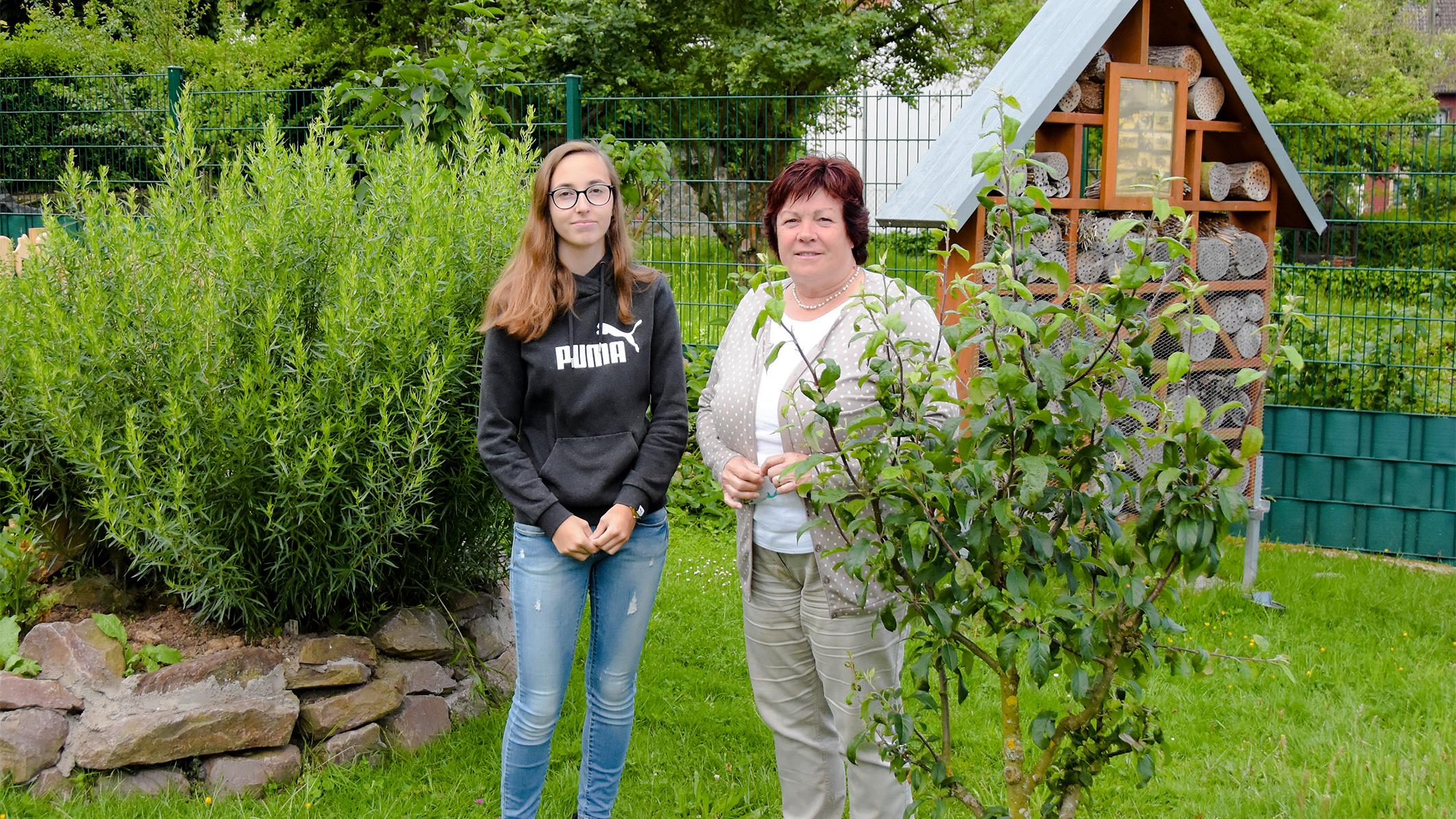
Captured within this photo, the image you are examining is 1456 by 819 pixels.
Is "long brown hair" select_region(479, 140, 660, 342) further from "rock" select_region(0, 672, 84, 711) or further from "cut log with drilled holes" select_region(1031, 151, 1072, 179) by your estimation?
"cut log with drilled holes" select_region(1031, 151, 1072, 179)

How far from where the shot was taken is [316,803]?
3.68m

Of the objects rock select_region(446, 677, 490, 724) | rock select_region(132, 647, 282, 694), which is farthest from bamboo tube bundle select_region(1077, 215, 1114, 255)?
rock select_region(132, 647, 282, 694)

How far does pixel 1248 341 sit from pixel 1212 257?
1.61 feet

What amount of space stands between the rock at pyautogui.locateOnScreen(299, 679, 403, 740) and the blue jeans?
924mm

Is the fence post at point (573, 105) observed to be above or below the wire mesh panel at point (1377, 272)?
above

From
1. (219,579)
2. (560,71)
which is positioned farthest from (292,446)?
(560,71)

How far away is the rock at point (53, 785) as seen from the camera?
11.8 ft

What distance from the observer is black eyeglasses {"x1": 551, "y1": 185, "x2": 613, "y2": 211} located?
308 cm

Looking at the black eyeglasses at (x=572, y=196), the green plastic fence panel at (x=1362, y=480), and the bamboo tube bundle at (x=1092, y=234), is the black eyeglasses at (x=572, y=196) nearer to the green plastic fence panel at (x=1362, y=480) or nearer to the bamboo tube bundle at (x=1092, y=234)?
the bamboo tube bundle at (x=1092, y=234)

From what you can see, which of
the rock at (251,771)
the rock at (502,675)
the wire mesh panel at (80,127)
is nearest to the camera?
the rock at (251,771)

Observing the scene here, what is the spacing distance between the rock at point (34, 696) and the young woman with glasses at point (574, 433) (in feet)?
5.04

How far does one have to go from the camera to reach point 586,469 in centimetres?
310

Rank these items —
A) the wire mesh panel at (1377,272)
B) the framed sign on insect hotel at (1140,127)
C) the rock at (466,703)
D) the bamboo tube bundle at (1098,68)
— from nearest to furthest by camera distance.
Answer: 1. the rock at (466,703)
2. the framed sign on insect hotel at (1140,127)
3. the bamboo tube bundle at (1098,68)
4. the wire mesh panel at (1377,272)

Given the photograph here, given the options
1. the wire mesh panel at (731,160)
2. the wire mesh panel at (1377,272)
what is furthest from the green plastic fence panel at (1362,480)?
the wire mesh panel at (731,160)
